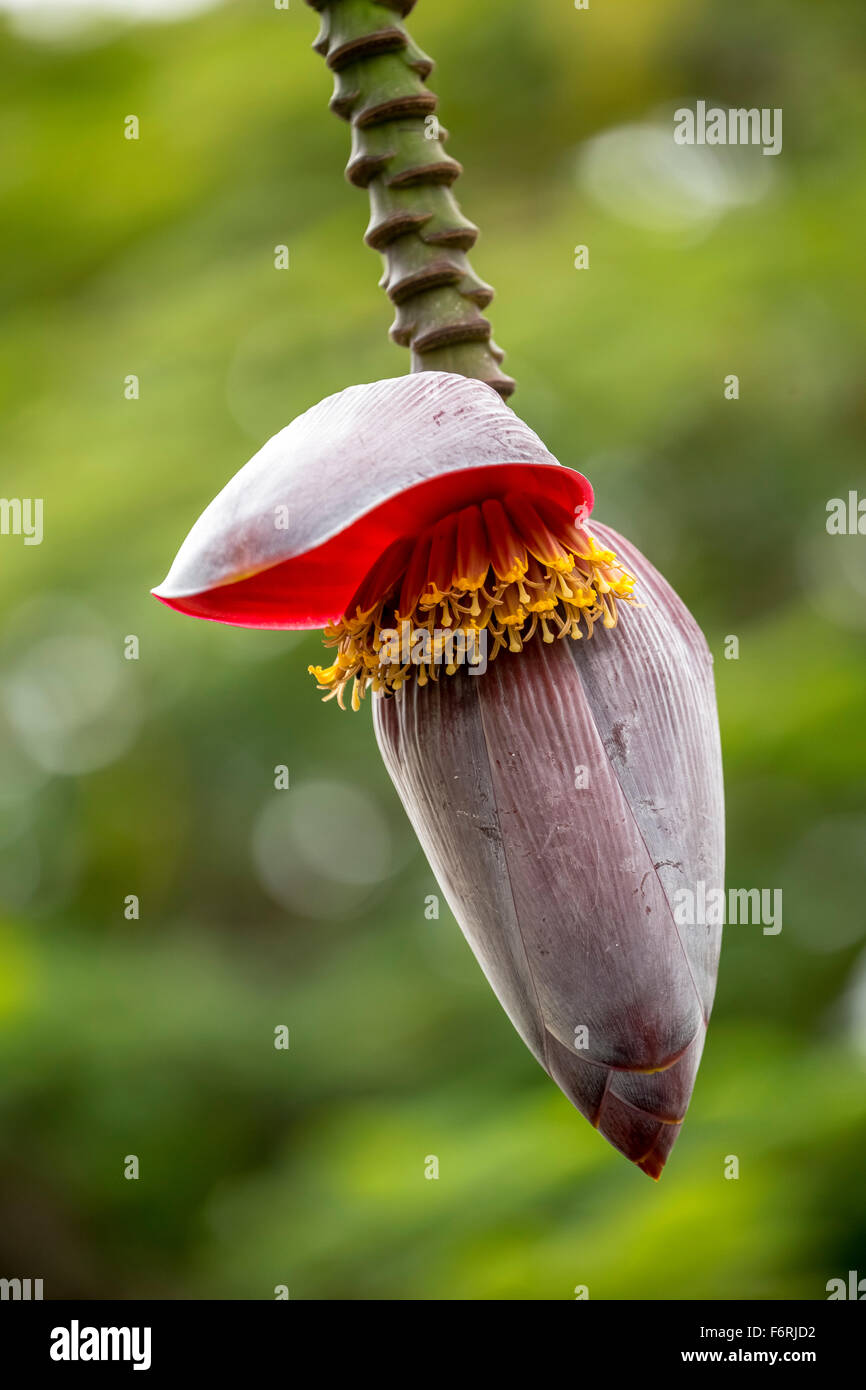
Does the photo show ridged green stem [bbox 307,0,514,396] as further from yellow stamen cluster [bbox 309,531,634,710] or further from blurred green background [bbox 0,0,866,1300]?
blurred green background [bbox 0,0,866,1300]

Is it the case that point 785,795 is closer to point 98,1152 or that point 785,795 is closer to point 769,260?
point 769,260

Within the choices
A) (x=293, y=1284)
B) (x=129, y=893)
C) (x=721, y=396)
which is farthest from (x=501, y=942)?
(x=129, y=893)

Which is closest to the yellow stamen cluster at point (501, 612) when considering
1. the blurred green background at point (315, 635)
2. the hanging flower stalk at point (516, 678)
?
the hanging flower stalk at point (516, 678)

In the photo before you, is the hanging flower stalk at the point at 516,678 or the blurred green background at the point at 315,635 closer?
the hanging flower stalk at the point at 516,678

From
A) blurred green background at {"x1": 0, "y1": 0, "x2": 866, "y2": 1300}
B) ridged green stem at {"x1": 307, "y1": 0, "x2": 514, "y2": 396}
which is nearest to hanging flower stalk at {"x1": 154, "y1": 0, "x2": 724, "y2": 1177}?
ridged green stem at {"x1": 307, "y1": 0, "x2": 514, "y2": 396}

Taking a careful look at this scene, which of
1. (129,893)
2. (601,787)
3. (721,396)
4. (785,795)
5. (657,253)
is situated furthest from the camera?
(129,893)

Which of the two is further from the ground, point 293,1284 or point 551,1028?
point 551,1028

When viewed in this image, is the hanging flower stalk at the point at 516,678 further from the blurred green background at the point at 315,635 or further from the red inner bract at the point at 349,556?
the blurred green background at the point at 315,635

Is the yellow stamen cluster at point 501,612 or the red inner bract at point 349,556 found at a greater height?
the red inner bract at point 349,556
